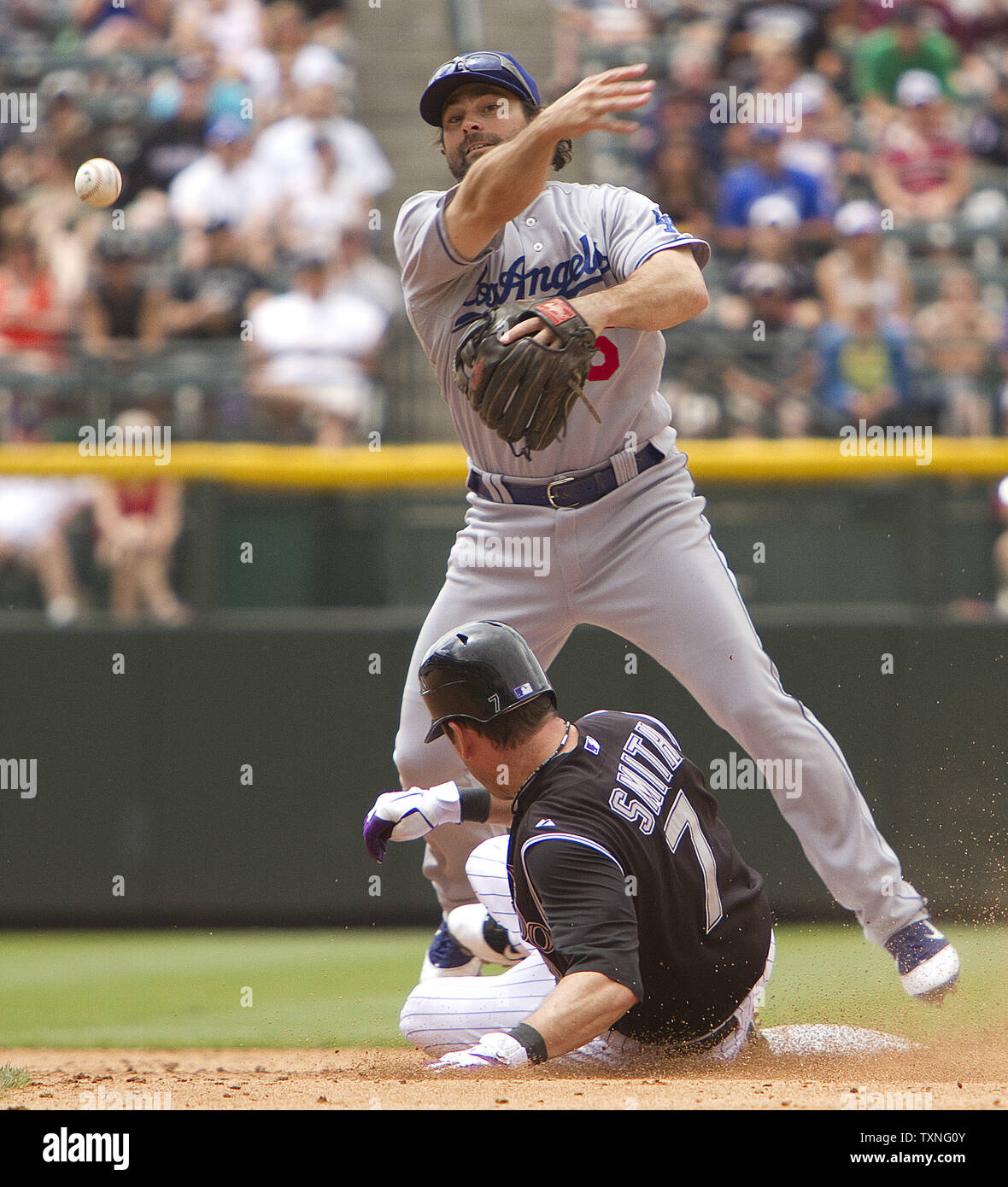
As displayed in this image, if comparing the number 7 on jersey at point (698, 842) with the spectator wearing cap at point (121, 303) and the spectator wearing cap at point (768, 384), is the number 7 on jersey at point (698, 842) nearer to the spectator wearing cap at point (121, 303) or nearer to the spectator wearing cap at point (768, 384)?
the spectator wearing cap at point (768, 384)

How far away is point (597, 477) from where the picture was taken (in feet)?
11.1

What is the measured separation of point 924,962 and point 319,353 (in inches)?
156

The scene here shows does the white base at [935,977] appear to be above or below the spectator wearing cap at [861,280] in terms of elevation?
below

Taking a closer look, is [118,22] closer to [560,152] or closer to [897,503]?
[897,503]

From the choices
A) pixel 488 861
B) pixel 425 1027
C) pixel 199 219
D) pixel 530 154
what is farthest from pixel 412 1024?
pixel 199 219

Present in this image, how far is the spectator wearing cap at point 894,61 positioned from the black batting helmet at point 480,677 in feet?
19.8

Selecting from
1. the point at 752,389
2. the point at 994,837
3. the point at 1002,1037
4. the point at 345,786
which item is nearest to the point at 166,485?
the point at 345,786

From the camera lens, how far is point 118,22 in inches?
340

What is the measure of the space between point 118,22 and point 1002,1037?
25.1 ft

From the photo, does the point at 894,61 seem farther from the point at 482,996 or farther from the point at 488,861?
the point at 482,996

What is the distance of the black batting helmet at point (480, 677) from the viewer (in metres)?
2.80

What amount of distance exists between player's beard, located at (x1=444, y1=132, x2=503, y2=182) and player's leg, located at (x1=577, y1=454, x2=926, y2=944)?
810mm

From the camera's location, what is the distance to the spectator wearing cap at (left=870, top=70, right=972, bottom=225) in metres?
7.52

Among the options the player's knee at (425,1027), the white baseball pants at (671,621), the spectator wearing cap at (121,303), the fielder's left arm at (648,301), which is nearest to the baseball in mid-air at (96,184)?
the white baseball pants at (671,621)
